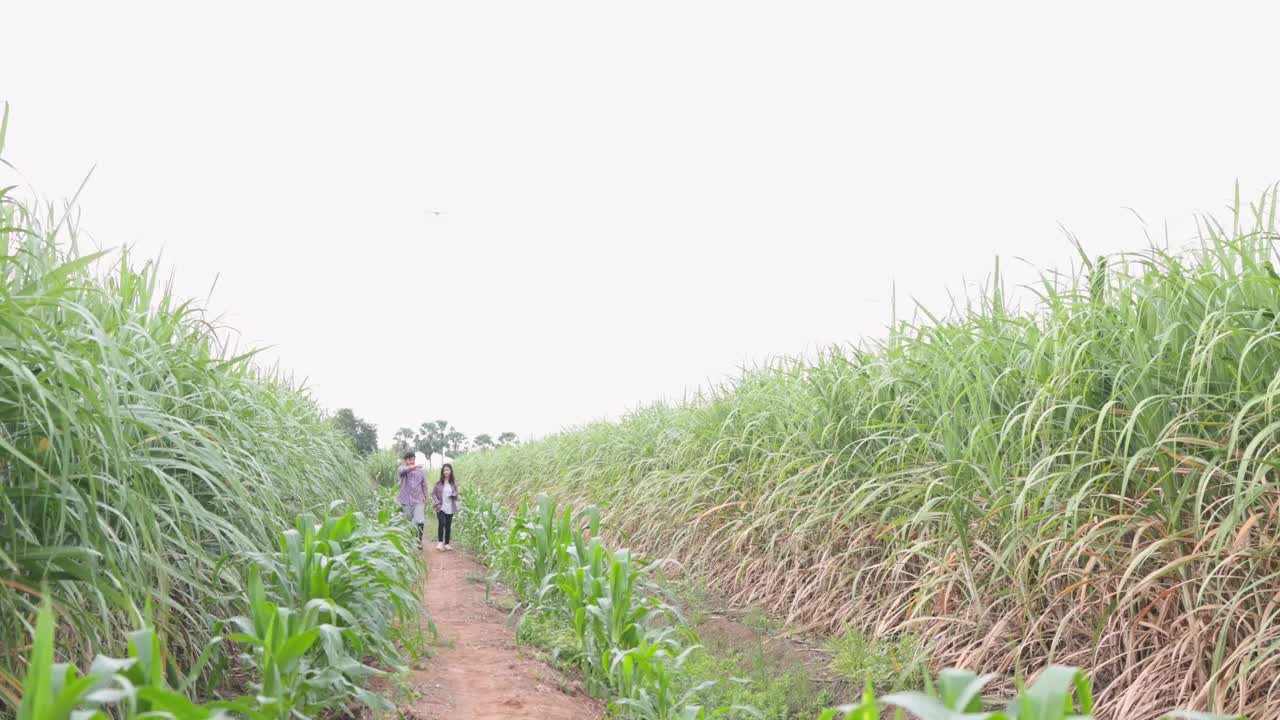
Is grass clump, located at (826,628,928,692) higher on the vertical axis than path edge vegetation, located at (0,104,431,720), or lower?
lower

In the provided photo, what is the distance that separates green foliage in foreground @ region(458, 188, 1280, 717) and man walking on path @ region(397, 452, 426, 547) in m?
6.19

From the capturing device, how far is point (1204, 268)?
307cm

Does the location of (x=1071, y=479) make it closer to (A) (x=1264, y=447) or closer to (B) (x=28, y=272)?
(A) (x=1264, y=447)

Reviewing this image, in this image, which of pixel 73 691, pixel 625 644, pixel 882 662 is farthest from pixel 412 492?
pixel 73 691

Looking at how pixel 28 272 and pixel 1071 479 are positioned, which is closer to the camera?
pixel 28 272

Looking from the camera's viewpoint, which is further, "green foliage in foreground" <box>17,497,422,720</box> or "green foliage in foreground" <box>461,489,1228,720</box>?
"green foliage in foreground" <box>17,497,422,720</box>

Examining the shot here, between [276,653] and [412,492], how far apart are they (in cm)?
875

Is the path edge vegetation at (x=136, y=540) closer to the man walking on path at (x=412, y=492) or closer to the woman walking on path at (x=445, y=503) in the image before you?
the man walking on path at (x=412, y=492)

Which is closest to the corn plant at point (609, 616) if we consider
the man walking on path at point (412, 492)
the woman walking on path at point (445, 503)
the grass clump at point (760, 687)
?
the grass clump at point (760, 687)

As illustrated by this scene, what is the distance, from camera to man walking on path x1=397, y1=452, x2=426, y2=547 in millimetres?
10695

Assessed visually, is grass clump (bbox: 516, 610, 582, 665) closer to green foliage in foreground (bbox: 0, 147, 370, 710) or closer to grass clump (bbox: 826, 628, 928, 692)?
grass clump (bbox: 826, 628, 928, 692)

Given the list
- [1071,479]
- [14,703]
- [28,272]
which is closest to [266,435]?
[28,272]

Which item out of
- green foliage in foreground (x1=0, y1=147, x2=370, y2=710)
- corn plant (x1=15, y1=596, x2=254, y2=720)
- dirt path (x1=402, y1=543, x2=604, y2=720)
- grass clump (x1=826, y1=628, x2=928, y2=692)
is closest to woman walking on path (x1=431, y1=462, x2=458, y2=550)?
dirt path (x1=402, y1=543, x2=604, y2=720)

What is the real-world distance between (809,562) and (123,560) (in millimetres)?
3844
